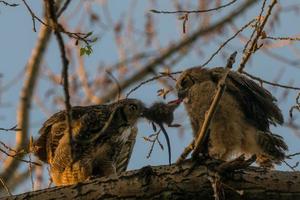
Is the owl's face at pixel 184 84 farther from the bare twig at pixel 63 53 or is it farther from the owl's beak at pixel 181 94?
the bare twig at pixel 63 53

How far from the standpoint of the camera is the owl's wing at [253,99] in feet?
Answer: 13.5

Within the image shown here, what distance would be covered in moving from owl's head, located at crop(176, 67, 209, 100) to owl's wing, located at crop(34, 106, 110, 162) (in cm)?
50

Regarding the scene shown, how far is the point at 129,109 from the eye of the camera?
421 cm

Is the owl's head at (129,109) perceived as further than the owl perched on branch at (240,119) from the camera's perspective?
Yes

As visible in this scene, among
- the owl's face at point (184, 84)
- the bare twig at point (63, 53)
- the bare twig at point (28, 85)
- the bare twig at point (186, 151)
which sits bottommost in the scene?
the bare twig at point (186, 151)

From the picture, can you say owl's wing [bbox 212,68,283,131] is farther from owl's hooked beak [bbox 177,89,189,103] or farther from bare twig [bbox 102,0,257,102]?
bare twig [bbox 102,0,257,102]

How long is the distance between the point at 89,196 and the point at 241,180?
61 centimetres

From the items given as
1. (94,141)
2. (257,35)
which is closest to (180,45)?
(94,141)

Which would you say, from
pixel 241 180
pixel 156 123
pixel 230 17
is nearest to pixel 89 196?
pixel 241 180

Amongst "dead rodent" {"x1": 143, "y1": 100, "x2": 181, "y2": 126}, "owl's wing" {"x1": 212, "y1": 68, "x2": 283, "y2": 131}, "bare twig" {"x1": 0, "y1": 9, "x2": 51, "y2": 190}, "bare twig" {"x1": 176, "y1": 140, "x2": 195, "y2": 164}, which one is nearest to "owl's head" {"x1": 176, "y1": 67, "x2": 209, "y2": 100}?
"owl's wing" {"x1": 212, "y1": 68, "x2": 283, "y2": 131}

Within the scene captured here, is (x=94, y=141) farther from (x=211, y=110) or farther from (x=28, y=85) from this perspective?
(x=28, y=85)

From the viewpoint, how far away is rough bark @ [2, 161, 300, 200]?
2668 millimetres

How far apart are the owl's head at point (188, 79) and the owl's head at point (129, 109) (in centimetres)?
28

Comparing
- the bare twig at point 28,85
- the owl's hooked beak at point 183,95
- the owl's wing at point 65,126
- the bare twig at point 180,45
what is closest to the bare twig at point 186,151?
the owl's wing at point 65,126
